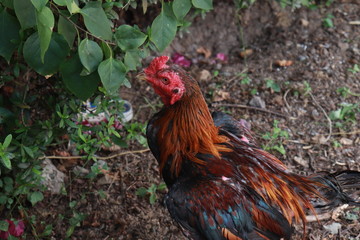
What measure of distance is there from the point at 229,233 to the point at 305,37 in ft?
9.93

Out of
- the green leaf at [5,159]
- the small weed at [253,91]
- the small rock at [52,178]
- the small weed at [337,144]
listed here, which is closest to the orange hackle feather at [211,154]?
the green leaf at [5,159]

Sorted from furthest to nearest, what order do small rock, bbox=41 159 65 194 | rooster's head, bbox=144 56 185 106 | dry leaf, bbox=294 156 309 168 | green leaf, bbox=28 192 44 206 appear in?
dry leaf, bbox=294 156 309 168 → small rock, bbox=41 159 65 194 → green leaf, bbox=28 192 44 206 → rooster's head, bbox=144 56 185 106

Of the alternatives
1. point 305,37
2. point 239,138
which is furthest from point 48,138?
point 305,37

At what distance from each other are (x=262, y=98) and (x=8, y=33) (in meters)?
2.73

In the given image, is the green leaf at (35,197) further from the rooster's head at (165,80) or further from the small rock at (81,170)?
the rooster's head at (165,80)

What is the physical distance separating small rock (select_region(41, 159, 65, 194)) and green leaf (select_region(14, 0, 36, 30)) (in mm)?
1635

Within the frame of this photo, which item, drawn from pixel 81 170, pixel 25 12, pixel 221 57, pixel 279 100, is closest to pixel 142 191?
pixel 81 170

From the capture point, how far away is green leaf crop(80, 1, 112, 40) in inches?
75.8

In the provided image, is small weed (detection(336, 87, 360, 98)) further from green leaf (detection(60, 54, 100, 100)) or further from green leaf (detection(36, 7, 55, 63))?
green leaf (detection(36, 7, 55, 63))

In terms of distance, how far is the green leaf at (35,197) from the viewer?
3.07m

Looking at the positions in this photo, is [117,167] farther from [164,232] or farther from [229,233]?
[229,233]

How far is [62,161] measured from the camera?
3.66m

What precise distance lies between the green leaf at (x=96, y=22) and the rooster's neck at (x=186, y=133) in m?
0.83

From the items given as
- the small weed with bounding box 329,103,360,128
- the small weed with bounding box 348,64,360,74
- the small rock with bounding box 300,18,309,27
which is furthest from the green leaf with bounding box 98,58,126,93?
the small rock with bounding box 300,18,309,27
